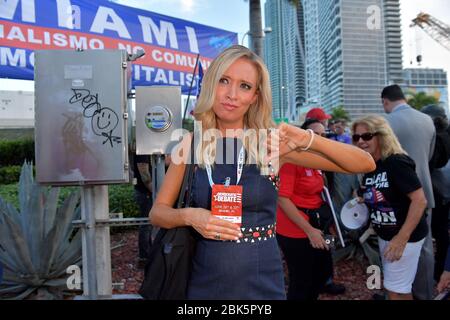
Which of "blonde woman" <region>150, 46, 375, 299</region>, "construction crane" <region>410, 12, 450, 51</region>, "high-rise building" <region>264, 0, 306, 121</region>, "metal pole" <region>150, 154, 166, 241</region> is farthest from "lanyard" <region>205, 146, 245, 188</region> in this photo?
"construction crane" <region>410, 12, 450, 51</region>

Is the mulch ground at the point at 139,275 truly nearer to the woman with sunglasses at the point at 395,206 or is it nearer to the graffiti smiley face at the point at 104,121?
the woman with sunglasses at the point at 395,206

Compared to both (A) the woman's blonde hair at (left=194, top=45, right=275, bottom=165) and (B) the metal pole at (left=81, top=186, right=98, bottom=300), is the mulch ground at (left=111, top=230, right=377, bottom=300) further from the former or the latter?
(A) the woman's blonde hair at (left=194, top=45, right=275, bottom=165)

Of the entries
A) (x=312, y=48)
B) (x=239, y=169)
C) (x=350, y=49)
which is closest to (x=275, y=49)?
(x=312, y=48)

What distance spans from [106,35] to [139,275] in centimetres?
340

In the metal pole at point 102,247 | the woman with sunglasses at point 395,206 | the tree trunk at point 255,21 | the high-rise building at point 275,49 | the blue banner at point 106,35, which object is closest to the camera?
the woman with sunglasses at point 395,206

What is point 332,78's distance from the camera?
166 feet

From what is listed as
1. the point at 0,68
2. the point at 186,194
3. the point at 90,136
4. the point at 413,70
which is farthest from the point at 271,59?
the point at 413,70

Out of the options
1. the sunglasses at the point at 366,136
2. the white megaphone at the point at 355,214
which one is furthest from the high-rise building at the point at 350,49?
the white megaphone at the point at 355,214

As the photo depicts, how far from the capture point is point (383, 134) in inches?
113

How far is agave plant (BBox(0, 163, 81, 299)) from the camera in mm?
3561

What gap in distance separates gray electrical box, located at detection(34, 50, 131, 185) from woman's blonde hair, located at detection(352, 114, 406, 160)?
1827 millimetres

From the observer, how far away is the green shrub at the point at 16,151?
48.0 feet

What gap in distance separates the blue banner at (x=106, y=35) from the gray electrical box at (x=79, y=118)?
2.12 meters
